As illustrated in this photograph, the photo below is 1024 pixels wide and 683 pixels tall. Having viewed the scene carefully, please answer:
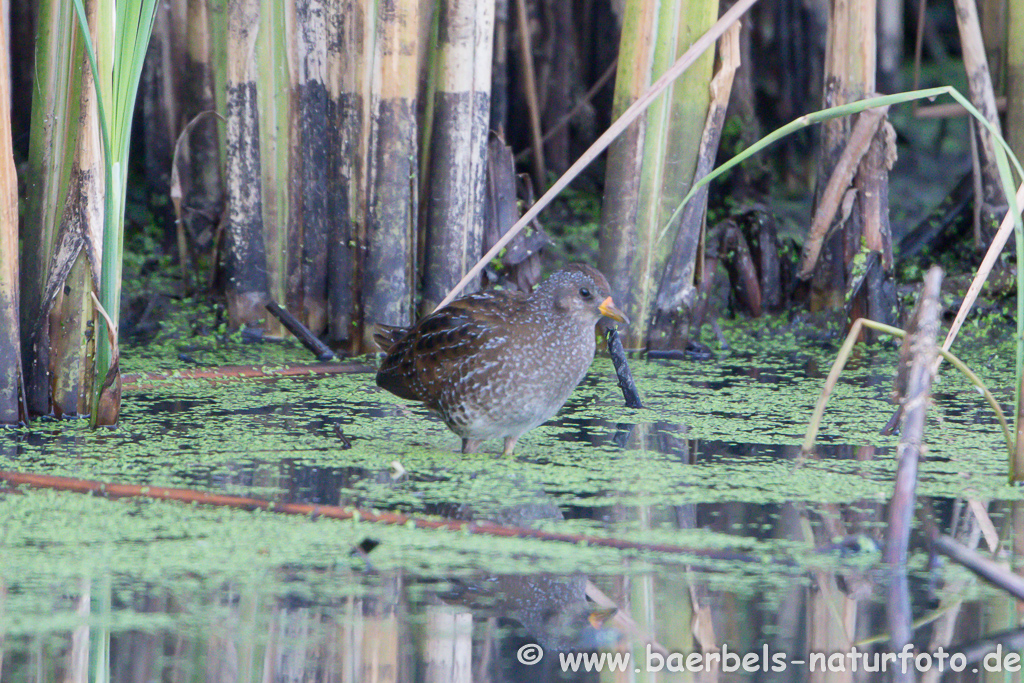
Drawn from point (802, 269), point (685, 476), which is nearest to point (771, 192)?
point (802, 269)

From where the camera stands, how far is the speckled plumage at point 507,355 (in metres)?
3.05

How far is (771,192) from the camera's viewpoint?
661 centimetres

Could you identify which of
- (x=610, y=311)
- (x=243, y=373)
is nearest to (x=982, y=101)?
(x=610, y=311)


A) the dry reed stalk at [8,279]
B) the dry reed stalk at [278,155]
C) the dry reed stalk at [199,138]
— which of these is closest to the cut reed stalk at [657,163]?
the dry reed stalk at [278,155]

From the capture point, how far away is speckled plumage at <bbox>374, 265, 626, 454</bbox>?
3053mm

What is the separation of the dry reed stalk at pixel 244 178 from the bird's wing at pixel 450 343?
125cm

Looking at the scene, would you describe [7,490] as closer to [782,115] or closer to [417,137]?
[417,137]

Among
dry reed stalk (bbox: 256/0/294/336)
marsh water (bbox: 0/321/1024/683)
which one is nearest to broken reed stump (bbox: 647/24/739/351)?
marsh water (bbox: 0/321/1024/683)

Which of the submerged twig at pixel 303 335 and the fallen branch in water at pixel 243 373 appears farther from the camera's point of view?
the submerged twig at pixel 303 335

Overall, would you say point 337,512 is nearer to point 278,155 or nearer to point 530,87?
point 278,155

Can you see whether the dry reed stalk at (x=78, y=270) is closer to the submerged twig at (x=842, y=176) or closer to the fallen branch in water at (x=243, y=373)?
the fallen branch in water at (x=243, y=373)
